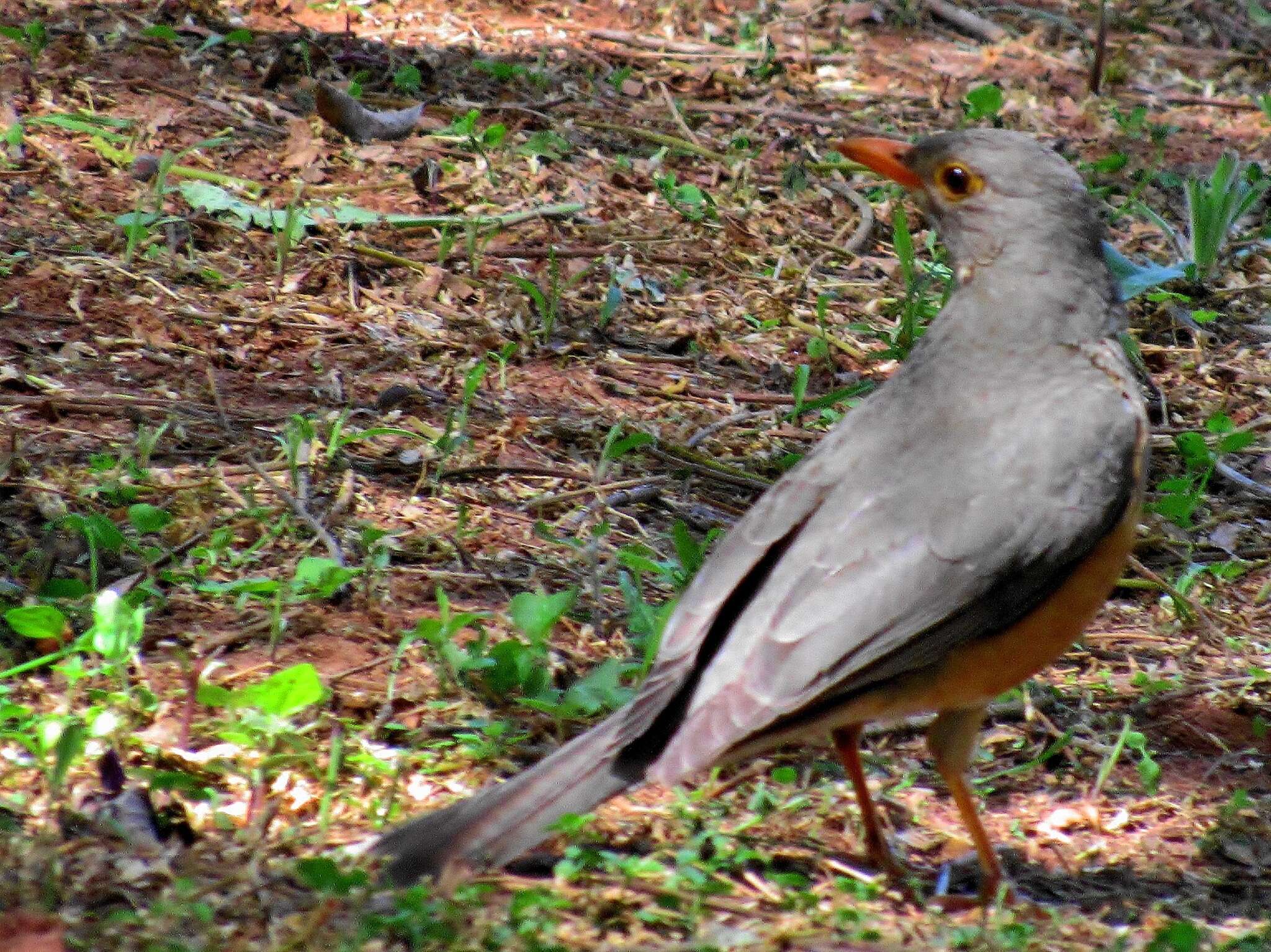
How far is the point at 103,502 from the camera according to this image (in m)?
5.28

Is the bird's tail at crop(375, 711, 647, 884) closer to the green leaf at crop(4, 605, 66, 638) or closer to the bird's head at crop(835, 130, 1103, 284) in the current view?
the green leaf at crop(4, 605, 66, 638)

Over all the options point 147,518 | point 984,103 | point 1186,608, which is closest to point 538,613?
point 147,518

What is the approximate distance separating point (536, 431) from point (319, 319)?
1.07 metres

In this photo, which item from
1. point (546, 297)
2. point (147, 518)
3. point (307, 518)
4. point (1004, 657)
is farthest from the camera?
point (546, 297)

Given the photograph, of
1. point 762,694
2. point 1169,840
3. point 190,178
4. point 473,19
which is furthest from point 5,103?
point 1169,840

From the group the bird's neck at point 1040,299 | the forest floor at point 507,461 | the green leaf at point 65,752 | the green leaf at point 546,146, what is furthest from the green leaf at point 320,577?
the green leaf at point 546,146

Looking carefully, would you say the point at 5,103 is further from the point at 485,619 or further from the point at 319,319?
the point at 485,619

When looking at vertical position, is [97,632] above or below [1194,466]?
above

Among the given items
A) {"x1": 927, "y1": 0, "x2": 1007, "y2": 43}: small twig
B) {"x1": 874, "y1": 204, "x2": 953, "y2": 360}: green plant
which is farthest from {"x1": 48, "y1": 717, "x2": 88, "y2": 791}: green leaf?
{"x1": 927, "y1": 0, "x2": 1007, "y2": 43}: small twig

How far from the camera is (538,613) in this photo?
15.5ft

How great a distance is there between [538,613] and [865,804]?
3.32 ft

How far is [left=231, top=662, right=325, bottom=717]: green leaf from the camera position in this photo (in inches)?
168

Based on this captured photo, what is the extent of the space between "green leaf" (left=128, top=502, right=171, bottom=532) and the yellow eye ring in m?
2.43

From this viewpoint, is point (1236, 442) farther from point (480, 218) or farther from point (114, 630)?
point (114, 630)
